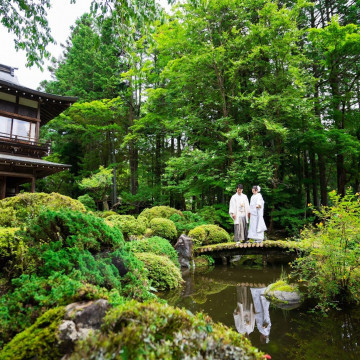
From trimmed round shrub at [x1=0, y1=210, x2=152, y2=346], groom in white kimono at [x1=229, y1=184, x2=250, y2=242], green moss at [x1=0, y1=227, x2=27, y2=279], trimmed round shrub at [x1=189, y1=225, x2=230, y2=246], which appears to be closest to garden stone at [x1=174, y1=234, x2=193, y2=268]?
trimmed round shrub at [x1=189, y1=225, x2=230, y2=246]

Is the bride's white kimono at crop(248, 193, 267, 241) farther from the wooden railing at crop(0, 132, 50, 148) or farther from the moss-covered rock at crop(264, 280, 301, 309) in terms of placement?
the wooden railing at crop(0, 132, 50, 148)

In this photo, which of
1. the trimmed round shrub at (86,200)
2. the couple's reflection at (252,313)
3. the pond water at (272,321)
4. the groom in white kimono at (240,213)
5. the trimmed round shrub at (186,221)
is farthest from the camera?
the trimmed round shrub at (86,200)

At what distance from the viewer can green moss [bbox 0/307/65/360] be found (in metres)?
1.70

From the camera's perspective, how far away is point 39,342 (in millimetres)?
1745

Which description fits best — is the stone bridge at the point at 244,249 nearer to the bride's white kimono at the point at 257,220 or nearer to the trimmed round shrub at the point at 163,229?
the bride's white kimono at the point at 257,220

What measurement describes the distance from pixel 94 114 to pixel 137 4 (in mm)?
14224

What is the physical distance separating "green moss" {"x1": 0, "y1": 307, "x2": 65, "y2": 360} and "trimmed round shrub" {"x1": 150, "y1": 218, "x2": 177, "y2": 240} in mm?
7210

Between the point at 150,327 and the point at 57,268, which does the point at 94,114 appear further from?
the point at 150,327

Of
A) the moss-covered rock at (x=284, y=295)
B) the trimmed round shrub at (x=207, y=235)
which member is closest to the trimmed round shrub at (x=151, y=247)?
the moss-covered rock at (x=284, y=295)

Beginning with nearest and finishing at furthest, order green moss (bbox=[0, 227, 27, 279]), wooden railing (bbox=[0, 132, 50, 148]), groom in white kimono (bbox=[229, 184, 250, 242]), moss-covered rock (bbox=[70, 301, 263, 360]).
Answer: moss-covered rock (bbox=[70, 301, 263, 360]), green moss (bbox=[0, 227, 27, 279]), groom in white kimono (bbox=[229, 184, 250, 242]), wooden railing (bbox=[0, 132, 50, 148])

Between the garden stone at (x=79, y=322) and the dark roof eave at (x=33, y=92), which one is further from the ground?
the dark roof eave at (x=33, y=92)

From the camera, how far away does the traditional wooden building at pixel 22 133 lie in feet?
40.3

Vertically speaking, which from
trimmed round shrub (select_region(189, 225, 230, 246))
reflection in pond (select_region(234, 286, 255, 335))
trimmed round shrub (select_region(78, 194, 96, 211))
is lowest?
reflection in pond (select_region(234, 286, 255, 335))

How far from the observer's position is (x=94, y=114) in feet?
56.5
